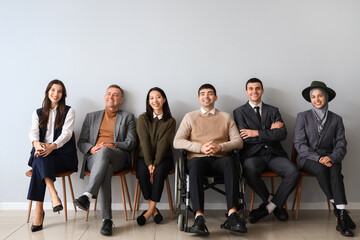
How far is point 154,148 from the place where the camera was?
3.46 metres

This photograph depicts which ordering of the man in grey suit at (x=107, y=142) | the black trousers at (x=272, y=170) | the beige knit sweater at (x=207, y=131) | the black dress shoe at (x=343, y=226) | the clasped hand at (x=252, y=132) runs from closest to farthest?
the black dress shoe at (x=343, y=226)
the man in grey suit at (x=107, y=142)
the black trousers at (x=272, y=170)
the beige knit sweater at (x=207, y=131)
the clasped hand at (x=252, y=132)

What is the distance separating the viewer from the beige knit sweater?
3.30m

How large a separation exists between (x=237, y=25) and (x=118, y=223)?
2434mm

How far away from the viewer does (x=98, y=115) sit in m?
3.67

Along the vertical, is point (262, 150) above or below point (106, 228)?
above

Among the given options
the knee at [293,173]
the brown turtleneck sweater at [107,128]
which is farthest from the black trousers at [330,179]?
the brown turtleneck sweater at [107,128]

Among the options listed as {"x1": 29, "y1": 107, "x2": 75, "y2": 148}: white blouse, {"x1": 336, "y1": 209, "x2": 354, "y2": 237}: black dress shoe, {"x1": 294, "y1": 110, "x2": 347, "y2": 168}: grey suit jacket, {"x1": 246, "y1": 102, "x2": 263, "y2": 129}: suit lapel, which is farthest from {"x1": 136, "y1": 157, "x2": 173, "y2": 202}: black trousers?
{"x1": 336, "y1": 209, "x2": 354, "y2": 237}: black dress shoe

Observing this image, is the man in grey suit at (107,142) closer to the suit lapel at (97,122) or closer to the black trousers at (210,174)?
the suit lapel at (97,122)

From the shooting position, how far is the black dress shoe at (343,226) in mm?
2807

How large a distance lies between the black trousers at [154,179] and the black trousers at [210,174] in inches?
11.3

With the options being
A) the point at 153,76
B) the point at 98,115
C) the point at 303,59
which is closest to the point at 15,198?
the point at 98,115

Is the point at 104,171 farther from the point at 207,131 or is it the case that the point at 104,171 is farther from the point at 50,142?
the point at 207,131

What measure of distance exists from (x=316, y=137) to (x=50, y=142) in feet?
8.81

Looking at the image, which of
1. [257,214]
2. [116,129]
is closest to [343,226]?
[257,214]
